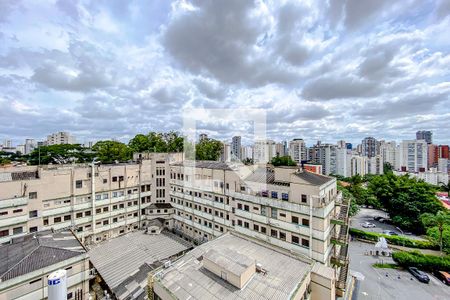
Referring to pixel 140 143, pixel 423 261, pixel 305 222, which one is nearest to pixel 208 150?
pixel 140 143

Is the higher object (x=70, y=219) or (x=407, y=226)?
(x=70, y=219)

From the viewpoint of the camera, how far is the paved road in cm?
1981

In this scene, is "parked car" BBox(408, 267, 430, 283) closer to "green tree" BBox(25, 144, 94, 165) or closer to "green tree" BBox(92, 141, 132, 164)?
"green tree" BBox(92, 141, 132, 164)

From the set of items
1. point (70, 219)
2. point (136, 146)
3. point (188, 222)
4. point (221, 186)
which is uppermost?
point (136, 146)

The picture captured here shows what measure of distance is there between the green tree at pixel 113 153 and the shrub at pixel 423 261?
160ft

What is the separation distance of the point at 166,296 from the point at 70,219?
19.1 m

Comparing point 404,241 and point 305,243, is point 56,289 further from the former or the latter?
point 404,241

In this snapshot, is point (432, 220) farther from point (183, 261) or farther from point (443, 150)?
point (443, 150)

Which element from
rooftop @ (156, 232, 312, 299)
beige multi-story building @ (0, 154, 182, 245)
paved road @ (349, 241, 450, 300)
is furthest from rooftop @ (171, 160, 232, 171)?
paved road @ (349, 241, 450, 300)

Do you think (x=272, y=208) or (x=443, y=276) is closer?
(x=272, y=208)

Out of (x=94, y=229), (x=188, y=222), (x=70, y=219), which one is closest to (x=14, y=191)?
(x=70, y=219)

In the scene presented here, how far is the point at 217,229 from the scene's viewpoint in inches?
968

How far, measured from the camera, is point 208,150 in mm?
48000

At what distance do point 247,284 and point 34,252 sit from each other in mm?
15896
